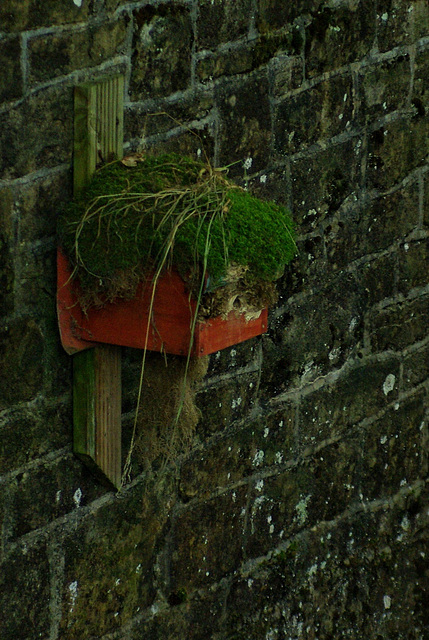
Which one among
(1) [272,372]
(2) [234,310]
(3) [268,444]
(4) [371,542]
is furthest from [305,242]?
(4) [371,542]

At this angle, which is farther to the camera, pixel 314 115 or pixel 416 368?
pixel 416 368

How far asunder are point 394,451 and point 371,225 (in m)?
1.15

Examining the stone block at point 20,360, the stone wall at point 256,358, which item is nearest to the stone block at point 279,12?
the stone wall at point 256,358

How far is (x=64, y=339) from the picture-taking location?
2.52 m

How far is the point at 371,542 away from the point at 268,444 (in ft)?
3.34

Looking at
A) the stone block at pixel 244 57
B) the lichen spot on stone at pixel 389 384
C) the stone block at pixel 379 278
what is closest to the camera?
the stone block at pixel 244 57

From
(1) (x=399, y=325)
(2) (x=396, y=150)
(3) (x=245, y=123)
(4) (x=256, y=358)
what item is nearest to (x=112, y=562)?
(4) (x=256, y=358)

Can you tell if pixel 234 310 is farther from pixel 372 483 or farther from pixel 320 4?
pixel 372 483

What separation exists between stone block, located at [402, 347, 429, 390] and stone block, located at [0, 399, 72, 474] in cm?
213

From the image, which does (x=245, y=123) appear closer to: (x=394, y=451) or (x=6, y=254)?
(x=6, y=254)

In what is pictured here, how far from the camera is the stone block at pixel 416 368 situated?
169 inches

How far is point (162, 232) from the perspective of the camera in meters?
2.34

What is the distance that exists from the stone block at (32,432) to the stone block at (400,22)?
210 centimetres

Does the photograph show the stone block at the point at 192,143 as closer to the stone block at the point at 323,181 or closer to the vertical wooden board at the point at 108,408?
the stone block at the point at 323,181
